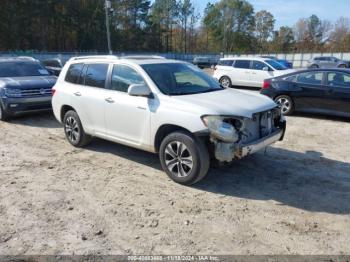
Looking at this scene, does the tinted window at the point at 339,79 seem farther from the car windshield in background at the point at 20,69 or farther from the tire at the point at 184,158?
the car windshield in background at the point at 20,69

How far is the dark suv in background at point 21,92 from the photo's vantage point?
9445 mm

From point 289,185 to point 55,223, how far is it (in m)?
3.32

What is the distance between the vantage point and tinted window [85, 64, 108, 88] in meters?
6.18

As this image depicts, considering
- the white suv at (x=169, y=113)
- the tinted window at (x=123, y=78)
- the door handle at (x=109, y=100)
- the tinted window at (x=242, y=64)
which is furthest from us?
the tinted window at (x=242, y=64)

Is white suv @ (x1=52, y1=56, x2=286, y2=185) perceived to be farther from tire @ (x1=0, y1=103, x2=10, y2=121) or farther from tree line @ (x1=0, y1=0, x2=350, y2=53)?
tree line @ (x1=0, y1=0, x2=350, y2=53)

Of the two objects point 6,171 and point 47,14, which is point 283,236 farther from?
point 47,14

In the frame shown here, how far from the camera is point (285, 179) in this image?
5.34 metres

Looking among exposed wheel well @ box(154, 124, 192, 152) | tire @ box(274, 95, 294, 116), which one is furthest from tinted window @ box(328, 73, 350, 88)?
exposed wheel well @ box(154, 124, 192, 152)

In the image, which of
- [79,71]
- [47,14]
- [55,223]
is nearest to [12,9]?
[47,14]

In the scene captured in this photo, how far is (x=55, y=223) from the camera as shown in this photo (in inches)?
163

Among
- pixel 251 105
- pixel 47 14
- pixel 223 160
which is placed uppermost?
pixel 47 14

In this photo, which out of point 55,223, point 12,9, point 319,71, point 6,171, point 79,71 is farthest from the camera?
point 12,9

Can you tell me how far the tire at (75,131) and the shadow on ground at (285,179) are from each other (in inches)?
26.2

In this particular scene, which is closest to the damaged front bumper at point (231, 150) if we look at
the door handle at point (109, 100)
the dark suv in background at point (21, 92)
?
the door handle at point (109, 100)
